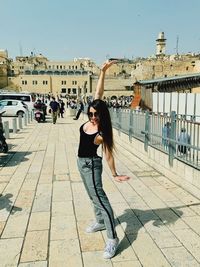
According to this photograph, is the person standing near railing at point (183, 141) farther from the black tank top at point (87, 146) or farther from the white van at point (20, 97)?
the white van at point (20, 97)

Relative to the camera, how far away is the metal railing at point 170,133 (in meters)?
5.95

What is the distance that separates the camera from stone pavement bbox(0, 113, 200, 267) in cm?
362

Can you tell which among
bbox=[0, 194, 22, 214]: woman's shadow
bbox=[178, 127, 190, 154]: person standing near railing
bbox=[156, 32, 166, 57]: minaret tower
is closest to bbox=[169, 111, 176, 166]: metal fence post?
bbox=[178, 127, 190, 154]: person standing near railing

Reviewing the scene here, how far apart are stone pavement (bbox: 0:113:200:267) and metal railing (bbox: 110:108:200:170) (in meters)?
0.63

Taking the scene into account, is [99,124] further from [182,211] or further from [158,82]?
[158,82]

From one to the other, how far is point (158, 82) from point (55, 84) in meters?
82.2

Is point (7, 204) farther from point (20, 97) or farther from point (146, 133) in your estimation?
point (20, 97)

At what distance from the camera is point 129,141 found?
11156mm

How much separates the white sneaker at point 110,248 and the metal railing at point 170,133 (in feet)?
8.52

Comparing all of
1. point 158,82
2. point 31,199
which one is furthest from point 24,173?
point 158,82

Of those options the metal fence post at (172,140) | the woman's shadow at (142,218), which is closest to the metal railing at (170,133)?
the metal fence post at (172,140)

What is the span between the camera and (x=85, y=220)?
469 cm

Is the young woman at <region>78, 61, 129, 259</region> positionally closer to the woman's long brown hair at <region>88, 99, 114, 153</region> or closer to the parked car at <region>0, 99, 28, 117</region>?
the woman's long brown hair at <region>88, 99, 114, 153</region>

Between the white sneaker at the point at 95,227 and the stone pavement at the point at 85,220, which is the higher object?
the white sneaker at the point at 95,227
